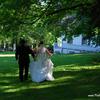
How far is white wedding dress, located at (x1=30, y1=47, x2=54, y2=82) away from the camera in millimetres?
18609

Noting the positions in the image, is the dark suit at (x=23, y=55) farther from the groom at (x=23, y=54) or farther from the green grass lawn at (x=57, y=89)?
the green grass lawn at (x=57, y=89)

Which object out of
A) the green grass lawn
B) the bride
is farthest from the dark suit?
the green grass lawn

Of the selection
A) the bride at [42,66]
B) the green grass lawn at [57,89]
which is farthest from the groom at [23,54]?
the green grass lawn at [57,89]

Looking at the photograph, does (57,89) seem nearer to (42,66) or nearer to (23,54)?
(42,66)

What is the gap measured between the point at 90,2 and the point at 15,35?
16.5 feet

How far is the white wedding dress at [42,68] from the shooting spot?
18.6 m

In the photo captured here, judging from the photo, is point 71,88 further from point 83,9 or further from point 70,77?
point 83,9

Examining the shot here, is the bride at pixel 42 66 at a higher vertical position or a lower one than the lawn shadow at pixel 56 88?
higher

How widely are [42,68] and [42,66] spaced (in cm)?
10

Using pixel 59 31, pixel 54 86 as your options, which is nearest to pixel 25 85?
pixel 54 86

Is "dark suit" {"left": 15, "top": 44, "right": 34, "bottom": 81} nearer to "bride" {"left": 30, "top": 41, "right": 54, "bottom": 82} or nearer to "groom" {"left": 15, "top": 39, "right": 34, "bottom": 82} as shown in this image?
"groom" {"left": 15, "top": 39, "right": 34, "bottom": 82}

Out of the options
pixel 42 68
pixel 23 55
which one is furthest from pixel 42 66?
pixel 23 55

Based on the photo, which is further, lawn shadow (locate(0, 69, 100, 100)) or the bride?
the bride

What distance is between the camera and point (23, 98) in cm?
1427
